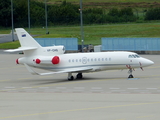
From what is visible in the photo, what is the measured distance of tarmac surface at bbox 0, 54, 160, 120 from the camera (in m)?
25.0

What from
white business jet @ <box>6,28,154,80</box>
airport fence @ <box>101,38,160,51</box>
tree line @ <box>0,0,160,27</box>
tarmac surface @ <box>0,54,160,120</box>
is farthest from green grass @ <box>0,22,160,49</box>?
tarmac surface @ <box>0,54,160,120</box>

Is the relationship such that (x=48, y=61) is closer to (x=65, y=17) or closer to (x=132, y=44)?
(x=132, y=44)

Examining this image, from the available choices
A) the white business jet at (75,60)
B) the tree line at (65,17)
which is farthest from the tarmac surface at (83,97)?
the tree line at (65,17)

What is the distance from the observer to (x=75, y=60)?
4325cm

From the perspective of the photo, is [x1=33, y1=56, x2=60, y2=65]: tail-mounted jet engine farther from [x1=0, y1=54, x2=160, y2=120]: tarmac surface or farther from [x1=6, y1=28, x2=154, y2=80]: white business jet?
[x1=0, y1=54, x2=160, y2=120]: tarmac surface

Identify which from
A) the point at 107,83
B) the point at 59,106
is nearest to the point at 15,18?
the point at 107,83

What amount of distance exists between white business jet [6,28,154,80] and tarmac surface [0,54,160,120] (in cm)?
123

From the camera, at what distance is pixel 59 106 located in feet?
92.2

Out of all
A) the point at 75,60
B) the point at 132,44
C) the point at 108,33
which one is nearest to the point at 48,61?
the point at 75,60

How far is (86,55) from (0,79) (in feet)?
33.0

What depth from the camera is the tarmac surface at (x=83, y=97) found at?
25.0m

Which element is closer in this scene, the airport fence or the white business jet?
the white business jet

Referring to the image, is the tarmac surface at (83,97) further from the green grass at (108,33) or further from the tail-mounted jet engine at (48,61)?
the green grass at (108,33)

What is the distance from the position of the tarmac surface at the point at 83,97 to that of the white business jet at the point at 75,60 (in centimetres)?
123
